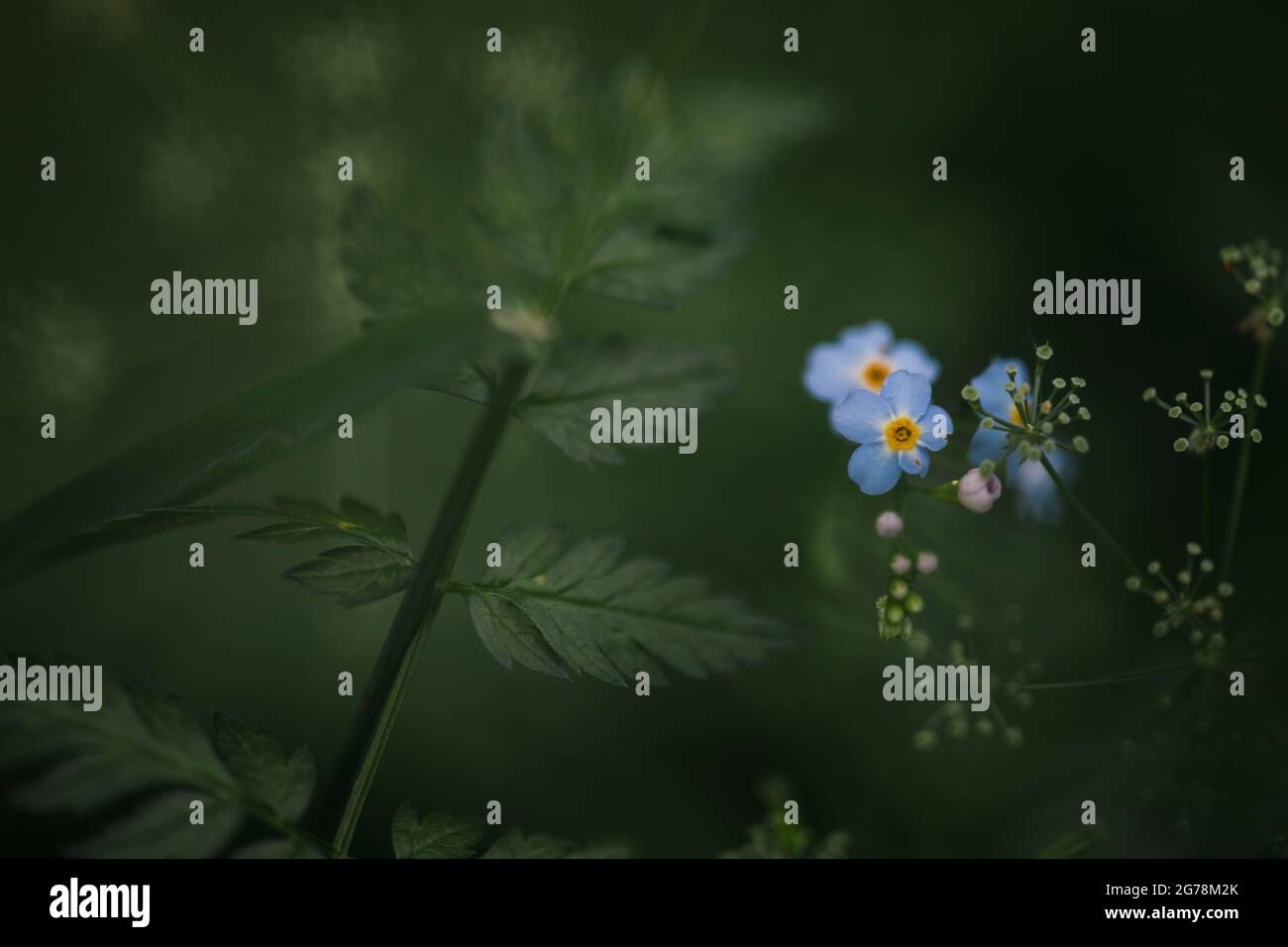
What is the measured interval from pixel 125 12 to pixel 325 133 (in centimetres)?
41

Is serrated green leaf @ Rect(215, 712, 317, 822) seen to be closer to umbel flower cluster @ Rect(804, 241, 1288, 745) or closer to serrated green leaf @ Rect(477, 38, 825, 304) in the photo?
serrated green leaf @ Rect(477, 38, 825, 304)

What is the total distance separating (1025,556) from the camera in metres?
1.78

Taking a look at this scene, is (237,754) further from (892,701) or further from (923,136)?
(923,136)

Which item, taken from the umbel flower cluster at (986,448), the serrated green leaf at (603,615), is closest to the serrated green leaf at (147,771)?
the serrated green leaf at (603,615)

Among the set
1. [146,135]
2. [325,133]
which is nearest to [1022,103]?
[325,133]

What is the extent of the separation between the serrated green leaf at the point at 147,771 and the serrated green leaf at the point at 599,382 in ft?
1.28

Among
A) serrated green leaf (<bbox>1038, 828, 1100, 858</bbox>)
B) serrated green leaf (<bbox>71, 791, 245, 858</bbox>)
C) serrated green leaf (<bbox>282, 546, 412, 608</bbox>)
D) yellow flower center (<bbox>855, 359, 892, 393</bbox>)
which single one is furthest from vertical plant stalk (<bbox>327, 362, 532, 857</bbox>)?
yellow flower center (<bbox>855, 359, 892, 393</bbox>)

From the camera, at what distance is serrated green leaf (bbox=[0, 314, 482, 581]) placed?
79 cm

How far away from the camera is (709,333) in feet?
7.17

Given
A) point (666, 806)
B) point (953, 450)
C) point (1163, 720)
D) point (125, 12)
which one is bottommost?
point (666, 806)

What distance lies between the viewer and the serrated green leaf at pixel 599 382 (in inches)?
40.4

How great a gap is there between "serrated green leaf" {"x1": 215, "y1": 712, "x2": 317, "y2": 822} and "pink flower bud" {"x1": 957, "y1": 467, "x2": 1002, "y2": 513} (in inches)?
31.6

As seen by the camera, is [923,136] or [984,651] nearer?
[984,651]

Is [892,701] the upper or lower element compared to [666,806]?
upper
